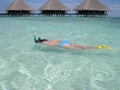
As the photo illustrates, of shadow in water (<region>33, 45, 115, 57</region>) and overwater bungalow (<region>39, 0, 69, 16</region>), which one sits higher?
shadow in water (<region>33, 45, 115, 57</region>)

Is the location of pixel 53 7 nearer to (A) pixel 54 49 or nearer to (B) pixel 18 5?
(B) pixel 18 5

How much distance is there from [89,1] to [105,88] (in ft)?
137

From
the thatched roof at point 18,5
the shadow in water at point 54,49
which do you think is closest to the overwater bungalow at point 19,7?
the thatched roof at point 18,5

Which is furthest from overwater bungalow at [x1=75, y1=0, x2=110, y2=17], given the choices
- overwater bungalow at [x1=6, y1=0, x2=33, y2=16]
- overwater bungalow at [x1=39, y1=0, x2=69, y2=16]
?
overwater bungalow at [x1=6, y1=0, x2=33, y2=16]

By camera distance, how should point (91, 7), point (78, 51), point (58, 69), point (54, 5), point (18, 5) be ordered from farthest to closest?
1. point (18, 5)
2. point (54, 5)
3. point (91, 7)
4. point (78, 51)
5. point (58, 69)

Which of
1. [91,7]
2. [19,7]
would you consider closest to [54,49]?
[91,7]

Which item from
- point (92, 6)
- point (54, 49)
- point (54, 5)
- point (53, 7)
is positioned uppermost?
point (54, 49)

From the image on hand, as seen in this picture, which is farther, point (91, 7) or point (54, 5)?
point (54, 5)

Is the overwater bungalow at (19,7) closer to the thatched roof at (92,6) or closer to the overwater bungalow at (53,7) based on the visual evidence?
the overwater bungalow at (53,7)

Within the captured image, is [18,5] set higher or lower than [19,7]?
higher

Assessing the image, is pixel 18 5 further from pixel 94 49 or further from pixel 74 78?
pixel 74 78

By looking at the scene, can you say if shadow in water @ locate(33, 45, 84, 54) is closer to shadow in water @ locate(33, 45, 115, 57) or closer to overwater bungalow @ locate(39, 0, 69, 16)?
shadow in water @ locate(33, 45, 115, 57)

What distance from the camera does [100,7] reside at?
48.1 metres

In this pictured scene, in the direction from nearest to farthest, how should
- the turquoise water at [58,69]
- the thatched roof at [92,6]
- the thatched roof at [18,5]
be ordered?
the turquoise water at [58,69], the thatched roof at [92,6], the thatched roof at [18,5]
